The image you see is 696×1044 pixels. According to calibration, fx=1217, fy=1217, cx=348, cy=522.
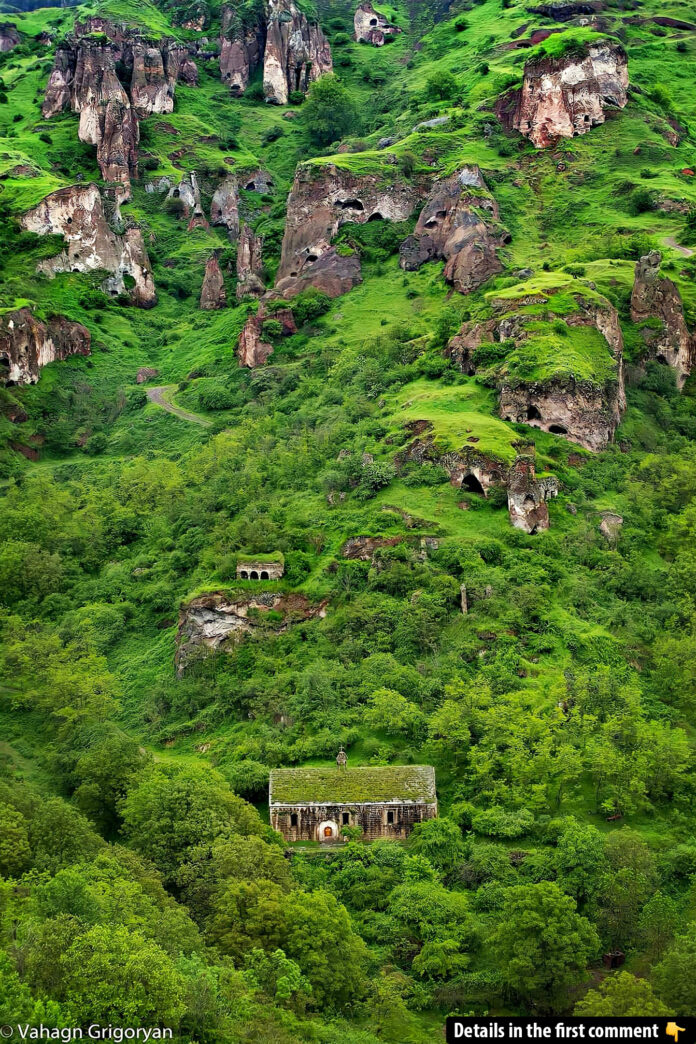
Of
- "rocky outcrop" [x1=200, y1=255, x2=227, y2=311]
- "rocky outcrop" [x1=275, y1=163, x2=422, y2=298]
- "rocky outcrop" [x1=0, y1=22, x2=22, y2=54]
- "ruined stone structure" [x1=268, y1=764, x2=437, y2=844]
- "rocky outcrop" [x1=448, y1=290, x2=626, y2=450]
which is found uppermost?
"rocky outcrop" [x1=0, y1=22, x2=22, y2=54]

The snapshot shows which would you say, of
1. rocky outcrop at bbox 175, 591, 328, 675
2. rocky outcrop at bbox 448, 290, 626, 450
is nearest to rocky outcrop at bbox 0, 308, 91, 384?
rocky outcrop at bbox 448, 290, 626, 450

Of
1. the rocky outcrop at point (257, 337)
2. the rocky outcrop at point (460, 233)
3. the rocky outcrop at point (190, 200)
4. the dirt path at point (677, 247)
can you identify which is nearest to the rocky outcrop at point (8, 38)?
the rocky outcrop at point (190, 200)

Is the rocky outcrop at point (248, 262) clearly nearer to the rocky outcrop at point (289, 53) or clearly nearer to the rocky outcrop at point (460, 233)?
the rocky outcrop at point (460, 233)

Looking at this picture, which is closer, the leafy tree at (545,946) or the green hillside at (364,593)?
the leafy tree at (545,946)

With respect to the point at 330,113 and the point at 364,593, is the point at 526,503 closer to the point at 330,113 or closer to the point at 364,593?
A: the point at 364,593

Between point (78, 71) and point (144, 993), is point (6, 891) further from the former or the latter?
point (78, 71)

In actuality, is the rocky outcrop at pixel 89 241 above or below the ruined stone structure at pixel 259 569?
above

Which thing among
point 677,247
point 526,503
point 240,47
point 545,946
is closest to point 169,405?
point 677,247

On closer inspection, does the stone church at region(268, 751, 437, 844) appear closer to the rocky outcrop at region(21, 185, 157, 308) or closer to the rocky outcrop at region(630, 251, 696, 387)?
the rocky outcrop at region(630, 251, 696, 387)
